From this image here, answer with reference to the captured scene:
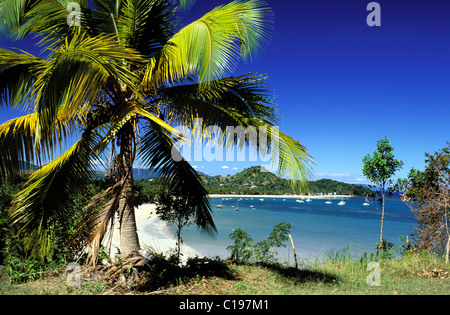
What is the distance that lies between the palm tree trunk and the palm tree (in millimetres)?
18

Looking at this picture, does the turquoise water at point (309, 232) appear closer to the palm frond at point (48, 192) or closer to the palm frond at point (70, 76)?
the palm frond at point (48, 192)

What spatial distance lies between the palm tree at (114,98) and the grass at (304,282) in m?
0.80

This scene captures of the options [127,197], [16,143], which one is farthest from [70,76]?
[127,197]

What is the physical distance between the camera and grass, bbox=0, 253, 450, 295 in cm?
504

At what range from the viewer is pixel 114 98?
17.5 ft

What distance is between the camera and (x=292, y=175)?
14.4ft

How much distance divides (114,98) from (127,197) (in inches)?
73.3

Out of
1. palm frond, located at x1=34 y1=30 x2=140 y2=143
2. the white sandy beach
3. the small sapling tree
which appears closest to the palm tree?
palm frond, located at x1=34 y1=30 x2=140 y2=143

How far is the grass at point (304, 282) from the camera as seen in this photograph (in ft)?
16.5

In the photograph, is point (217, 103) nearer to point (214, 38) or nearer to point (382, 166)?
point (214, 38)

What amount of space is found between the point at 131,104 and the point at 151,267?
3.00m

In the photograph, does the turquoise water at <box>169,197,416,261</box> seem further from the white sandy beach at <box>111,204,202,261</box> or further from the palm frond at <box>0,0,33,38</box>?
the palm frond at <box>0,0,33,38</box>

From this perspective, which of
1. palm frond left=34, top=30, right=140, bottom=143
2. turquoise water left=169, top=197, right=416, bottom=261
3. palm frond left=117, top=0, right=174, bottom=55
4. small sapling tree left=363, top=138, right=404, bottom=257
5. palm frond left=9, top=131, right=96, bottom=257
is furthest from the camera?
turquoise water left=169, top=197, right=416, bottom=261

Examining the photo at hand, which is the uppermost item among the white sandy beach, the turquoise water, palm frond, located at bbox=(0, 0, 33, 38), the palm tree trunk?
palm frond, located at bbox=(0, 0, 33, 38)
